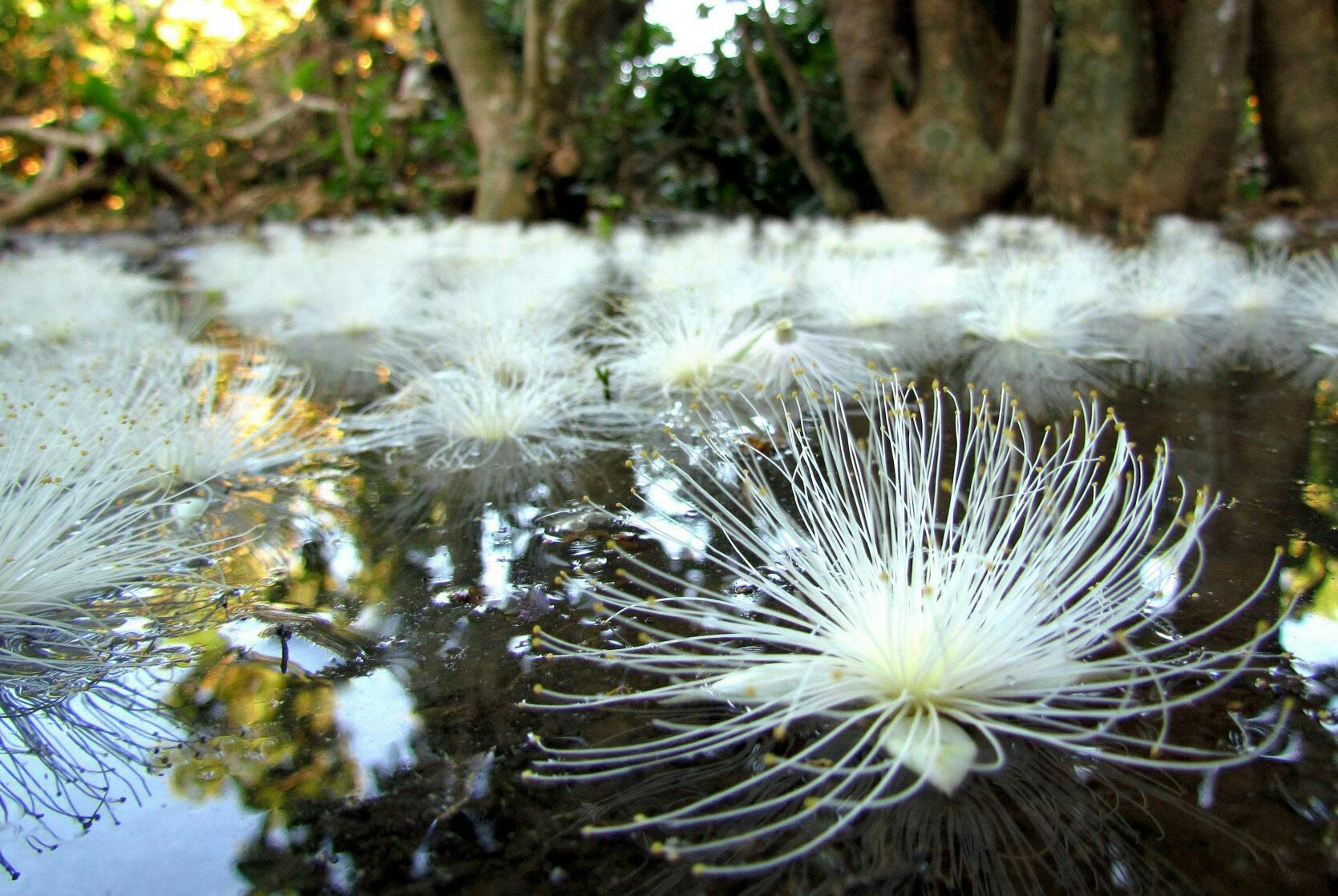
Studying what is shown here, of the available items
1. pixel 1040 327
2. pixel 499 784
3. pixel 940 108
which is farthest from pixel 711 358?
pixel 940 108

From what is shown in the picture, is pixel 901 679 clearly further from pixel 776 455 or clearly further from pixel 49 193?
pixel 49 193

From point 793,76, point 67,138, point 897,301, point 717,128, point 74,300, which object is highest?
point 793,76

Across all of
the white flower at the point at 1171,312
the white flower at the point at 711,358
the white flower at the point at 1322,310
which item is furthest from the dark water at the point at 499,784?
the white flower at the point at 1322,310

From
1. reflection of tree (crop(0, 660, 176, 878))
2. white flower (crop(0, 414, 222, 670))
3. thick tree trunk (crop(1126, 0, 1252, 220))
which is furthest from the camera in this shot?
thick tree trunk (crop(1126, 0, 1252, 220))

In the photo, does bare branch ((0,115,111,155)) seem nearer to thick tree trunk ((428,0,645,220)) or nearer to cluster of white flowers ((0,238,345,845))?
thick tree trunk ((428,0,645,220))

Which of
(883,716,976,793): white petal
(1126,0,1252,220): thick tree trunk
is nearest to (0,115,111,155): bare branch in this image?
(1126,0,1252,220): thick tree trunk

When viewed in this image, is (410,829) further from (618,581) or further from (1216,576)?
(1216,576)
